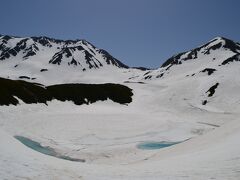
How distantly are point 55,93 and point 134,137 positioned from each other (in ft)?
98.1

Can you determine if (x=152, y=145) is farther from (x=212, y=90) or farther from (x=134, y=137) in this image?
(x=212, y=90)

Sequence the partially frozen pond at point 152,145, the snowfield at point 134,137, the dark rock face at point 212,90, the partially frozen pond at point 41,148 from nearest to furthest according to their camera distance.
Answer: the snowfield at point 134,137 < the partially frozen pond at point 41,148 < the partially frozen pond at point 152,145 < the dark rock face at point 212,90

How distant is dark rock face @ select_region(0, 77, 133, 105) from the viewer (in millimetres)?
49000

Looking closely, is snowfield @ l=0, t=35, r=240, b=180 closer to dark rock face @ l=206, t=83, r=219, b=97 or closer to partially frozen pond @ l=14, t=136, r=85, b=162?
dark rock face @ l=206, t=83, r=219, b=97

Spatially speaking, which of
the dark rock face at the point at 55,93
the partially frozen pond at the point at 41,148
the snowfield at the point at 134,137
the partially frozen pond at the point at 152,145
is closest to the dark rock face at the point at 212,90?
the snowfield at the point at 134,137

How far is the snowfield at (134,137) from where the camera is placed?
12.1 meters

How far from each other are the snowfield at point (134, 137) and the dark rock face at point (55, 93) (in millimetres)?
2020

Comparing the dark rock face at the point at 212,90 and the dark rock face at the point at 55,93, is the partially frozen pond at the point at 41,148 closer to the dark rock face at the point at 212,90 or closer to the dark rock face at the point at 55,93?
the dark rock face at the point at 55,93

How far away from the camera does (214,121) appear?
51.4 m

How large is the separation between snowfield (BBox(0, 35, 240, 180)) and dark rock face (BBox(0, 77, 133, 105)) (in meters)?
2.02

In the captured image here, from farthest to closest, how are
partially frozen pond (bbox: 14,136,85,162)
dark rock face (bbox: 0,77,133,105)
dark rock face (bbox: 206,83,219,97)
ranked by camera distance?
dark rock face (bbox: 206,83,219,97), dark rock face (bbox: 0,77,133,105), partially frozen pond (bbox: 14,136,85,162)

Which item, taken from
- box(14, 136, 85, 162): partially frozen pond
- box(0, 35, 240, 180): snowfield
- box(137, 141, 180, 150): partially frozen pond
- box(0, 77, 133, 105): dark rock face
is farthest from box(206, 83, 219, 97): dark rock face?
box(14, 136, 85, 162): partially frozen pond

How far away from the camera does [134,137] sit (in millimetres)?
36438

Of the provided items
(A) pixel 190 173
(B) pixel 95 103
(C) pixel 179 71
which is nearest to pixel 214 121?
(B) pixel 95 103
